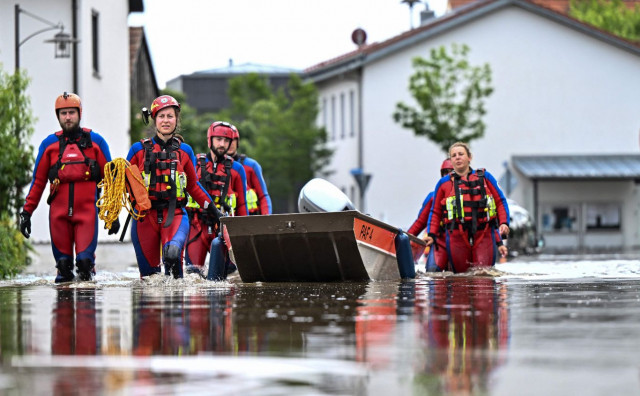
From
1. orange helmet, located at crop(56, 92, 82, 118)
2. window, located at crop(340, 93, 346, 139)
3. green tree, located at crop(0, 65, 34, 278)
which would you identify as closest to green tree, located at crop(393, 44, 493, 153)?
window, located at crop(340, 93, 346, 139)

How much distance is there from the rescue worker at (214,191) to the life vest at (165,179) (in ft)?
5.57

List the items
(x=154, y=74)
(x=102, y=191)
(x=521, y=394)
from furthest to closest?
(x=154, y=74) → (x=102, y=191) → (x=521, y=394)

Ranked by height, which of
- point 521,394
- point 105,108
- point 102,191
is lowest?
point 521,394

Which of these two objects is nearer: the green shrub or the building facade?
the green shrub

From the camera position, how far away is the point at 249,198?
18.8 metres

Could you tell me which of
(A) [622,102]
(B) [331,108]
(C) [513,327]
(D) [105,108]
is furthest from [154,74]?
(C) [513,327]

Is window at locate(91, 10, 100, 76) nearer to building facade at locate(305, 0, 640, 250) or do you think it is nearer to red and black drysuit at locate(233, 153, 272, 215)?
red and black drysuit at locate(233, 153, 272, 215)

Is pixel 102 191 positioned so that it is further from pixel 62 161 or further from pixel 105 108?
pixel 105 108

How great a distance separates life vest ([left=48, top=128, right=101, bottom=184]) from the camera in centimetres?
1553

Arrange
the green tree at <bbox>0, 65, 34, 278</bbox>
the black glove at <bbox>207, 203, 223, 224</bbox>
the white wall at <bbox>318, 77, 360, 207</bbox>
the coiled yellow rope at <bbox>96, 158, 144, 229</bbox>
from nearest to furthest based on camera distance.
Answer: the coiled yellow rope at <bbox>96, 158, 144, 229</bbox>
the black glove at <bbox>207, 203, 223, 224</bbox>
the green tree at <bbox>0, 65, 34, 278</bbox>
the white wall at <bbox>318, 77, 360, 207</bbox>

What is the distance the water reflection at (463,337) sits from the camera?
6.45 meters

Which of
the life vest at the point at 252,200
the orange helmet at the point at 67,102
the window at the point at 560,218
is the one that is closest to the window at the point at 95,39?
the life vest at the point at 252,200

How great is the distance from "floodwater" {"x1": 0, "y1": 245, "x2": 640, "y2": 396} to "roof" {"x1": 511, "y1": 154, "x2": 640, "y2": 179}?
49.1 metres

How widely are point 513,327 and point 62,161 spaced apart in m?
7.59
